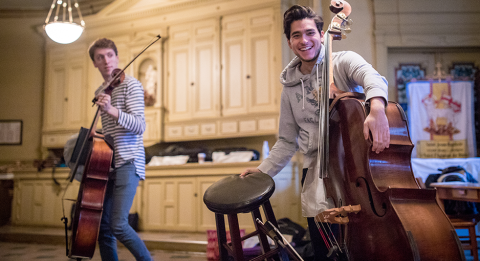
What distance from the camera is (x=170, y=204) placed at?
4.61 meters

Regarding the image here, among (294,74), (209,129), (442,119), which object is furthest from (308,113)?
(209,129)

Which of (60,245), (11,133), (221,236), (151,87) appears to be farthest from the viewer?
(11,133)

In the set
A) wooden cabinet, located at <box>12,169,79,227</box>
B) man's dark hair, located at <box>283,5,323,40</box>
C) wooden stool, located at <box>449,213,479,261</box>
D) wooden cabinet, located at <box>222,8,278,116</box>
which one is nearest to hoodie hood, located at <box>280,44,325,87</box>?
man's dark hair, located at <box>283,5,323,40</box>

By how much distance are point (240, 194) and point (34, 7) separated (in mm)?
6768

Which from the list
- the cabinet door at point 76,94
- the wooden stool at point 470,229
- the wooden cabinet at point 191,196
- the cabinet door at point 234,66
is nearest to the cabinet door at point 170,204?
the wooden cabinet at point 191,196

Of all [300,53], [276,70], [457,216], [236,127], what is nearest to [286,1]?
[276,70]

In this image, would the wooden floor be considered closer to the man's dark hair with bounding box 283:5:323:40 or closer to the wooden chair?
the wooden chair

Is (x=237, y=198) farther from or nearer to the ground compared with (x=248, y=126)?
nearer to the ground

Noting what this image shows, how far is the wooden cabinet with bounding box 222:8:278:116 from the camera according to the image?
15.4 ft

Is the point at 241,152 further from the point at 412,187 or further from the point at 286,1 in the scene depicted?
the point at 412,187

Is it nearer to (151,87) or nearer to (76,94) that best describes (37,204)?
(76,94)

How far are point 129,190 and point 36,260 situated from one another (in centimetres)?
226

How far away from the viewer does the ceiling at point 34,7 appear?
6352mm

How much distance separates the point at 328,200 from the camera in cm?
133
